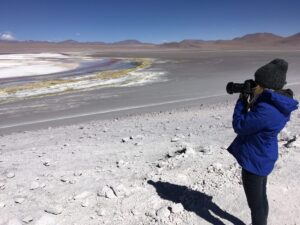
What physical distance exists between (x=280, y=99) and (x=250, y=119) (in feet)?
0.80

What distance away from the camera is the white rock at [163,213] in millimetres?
3568

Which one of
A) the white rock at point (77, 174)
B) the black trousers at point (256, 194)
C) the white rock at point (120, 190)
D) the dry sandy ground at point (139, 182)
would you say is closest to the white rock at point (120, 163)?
the dry sandy ground at point (139, 182)

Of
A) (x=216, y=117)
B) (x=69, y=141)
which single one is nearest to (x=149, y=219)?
(x=69, y=141)

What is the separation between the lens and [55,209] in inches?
148

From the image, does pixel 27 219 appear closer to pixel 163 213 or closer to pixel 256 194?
pixel 163 213

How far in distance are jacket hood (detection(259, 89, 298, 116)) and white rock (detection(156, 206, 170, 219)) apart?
1634 millimetres

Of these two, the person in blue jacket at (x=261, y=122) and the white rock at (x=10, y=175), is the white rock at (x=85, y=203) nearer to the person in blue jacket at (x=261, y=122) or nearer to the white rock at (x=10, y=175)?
the white rock at (x=10, y=175)

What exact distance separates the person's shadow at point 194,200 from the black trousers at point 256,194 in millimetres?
482

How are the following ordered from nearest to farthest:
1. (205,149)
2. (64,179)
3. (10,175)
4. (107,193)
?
(107,193), (64,179), (10,175), (205,149)

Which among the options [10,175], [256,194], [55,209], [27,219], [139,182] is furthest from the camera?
[10,175]

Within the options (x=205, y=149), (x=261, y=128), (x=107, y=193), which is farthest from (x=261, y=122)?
(x=205, y=149)

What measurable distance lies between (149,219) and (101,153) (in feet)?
7.69

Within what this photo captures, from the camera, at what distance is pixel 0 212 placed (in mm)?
3812

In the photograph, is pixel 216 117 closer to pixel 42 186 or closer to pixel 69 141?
pixel 69 141
